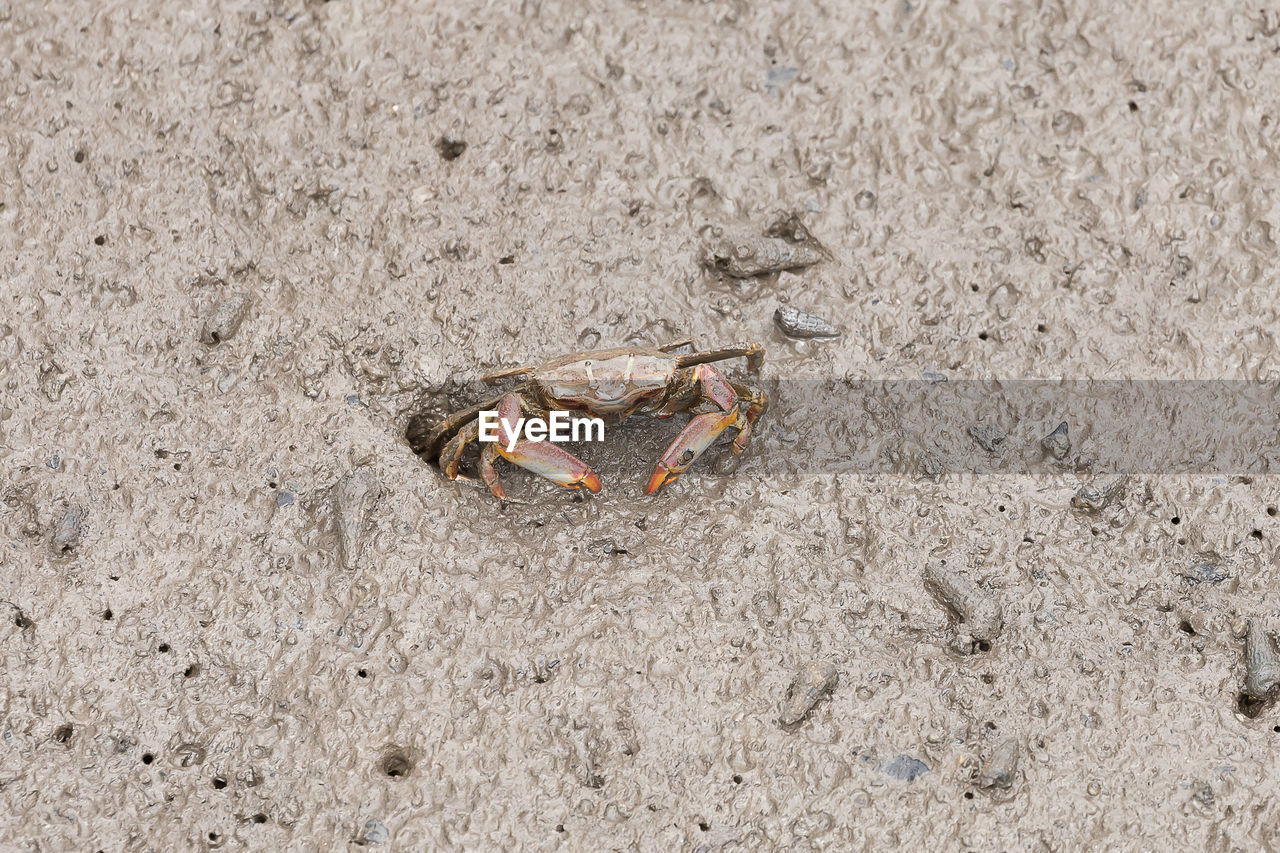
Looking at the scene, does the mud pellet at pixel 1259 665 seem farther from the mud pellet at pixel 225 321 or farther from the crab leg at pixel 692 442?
the mud pellet at pixel 225 321

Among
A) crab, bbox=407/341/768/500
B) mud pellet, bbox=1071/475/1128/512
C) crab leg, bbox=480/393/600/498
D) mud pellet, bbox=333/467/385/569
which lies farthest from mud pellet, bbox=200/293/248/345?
mud pellet, bbox=1071/475/1128/512

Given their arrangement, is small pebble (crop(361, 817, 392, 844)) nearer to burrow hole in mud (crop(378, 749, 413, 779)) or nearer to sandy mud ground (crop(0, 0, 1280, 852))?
sandy mud ground (crop(0, 0, 1280, 852))

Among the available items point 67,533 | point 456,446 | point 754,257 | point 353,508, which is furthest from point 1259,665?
point 67,533

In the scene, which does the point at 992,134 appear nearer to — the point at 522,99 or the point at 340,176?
the point at 522,99

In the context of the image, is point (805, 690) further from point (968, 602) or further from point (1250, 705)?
point (1250, 705)

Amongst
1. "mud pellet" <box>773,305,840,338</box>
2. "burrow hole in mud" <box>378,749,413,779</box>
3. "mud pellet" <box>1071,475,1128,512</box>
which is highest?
"mud pellet" <box>773,305,840,338</box>

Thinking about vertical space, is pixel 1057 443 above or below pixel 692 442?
below
